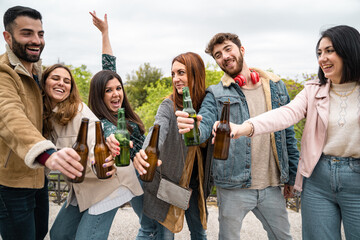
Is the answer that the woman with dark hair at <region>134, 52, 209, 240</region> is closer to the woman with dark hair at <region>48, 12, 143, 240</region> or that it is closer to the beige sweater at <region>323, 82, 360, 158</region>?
the woman with dark hair at <region>48, 12, 143, 240</region>

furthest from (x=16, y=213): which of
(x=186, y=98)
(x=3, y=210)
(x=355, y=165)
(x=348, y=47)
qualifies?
(x=348, y=47)

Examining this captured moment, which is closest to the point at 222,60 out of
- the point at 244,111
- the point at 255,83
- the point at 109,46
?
the point at 255,83

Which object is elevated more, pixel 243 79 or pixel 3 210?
pixel 243 79

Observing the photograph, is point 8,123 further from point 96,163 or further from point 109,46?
point 109,46

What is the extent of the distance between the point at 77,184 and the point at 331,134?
2075 millimetres

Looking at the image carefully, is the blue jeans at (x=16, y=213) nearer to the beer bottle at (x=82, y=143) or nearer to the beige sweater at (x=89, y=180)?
the beige sweater at (x=89, y=180)

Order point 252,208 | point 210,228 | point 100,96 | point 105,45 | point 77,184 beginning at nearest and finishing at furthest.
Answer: point 77,184
point 252,208
point 100,96
point 105,45
point 210,228

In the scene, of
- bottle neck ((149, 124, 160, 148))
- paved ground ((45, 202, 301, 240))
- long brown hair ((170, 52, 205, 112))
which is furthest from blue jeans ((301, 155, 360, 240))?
paved ground ((45, 202, 301, 240))

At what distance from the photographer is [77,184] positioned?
6.40 feet

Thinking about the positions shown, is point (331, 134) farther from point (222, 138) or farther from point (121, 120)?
point (121, 120)

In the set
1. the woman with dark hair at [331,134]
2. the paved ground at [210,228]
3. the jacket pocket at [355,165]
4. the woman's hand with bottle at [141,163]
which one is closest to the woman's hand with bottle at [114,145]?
the woman's hand with bottle at [141,163]

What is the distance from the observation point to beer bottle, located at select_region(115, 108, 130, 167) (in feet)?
5.88

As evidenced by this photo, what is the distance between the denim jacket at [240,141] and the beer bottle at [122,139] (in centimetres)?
71

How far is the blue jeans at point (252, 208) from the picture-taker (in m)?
2.23
